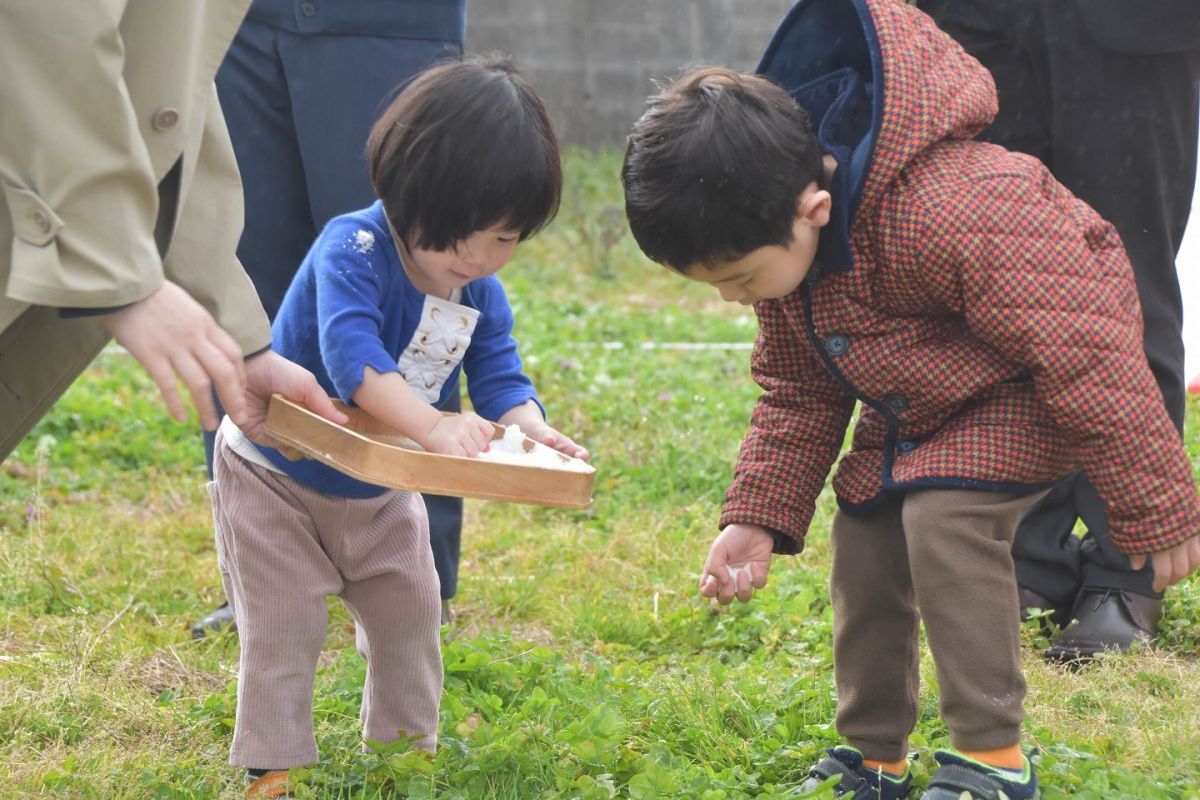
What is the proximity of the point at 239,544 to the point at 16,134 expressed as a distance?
1010mm

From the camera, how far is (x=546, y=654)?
3.12 meters

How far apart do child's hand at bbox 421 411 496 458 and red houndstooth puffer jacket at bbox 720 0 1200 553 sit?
0.52 metres


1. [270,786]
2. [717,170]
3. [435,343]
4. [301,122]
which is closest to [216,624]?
[270,786]

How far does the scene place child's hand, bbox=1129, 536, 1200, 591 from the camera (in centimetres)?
220

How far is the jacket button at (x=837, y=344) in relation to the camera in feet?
7.78

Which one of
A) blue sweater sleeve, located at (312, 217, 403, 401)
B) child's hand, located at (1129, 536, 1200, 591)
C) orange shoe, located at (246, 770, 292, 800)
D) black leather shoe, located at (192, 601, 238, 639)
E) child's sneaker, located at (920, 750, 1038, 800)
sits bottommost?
black leather shoe, located at (192, 601, 238, 639)

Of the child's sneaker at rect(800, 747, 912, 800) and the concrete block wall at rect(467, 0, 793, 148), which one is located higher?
the child's sneaker at rect(800, 747, 912, 800)

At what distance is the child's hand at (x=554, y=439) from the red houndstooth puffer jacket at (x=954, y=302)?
0.34 metres

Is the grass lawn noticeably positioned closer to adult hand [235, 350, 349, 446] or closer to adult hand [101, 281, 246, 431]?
adult hand [235, 350, 349, 446]

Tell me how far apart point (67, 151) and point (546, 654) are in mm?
1710

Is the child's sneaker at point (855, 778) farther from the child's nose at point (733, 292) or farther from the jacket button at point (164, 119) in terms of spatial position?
the jacket button at point (164, 119)

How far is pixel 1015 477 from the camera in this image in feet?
7.47

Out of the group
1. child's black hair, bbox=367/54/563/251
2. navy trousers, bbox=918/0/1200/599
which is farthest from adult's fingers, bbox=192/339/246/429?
navy trousers, bbox=918/0/1200/599

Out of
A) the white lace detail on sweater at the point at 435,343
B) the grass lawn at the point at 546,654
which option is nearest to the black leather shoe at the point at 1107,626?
the grass lawn at the point at 546,654
